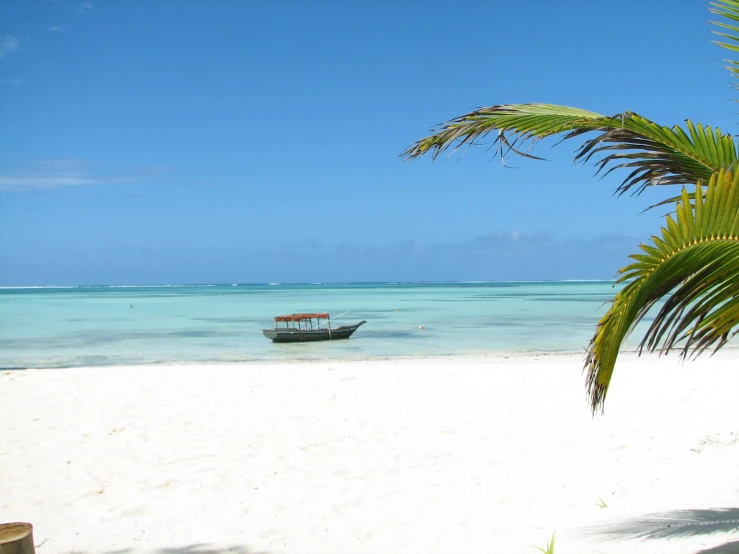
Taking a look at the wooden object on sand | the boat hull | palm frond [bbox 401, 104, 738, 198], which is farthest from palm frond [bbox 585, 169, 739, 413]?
the boat hull

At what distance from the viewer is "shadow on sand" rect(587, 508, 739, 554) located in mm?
4148

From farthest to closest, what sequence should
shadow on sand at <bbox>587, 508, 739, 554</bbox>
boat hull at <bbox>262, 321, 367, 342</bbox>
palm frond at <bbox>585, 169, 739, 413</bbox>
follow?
boat hull at <bbox>262, 321, 367, 342</bbox>, shadow on sand at <bbox>587, 508, 739, 554</bbox>, palm frond at <bbox>585, 169, 739, 413</bbox>

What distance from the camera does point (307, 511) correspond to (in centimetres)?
494

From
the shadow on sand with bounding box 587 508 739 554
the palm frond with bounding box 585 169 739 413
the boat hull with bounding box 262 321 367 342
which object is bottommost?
the boat hull with bounding box 262 321 367 342

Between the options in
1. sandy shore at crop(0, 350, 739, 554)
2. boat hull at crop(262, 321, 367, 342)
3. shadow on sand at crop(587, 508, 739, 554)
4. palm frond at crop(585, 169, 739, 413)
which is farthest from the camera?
boat hull at crop(262, 321, 367, 342)

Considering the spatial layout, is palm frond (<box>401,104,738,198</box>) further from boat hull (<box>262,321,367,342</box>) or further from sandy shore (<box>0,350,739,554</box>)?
boat hull (<box>262,321,367,342</box>)

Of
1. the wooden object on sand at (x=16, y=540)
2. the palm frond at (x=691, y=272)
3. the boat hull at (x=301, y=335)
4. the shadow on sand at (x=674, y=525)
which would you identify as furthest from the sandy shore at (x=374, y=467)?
the boat hull at (x=301, y=335)

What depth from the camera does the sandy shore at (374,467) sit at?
4.41 meters

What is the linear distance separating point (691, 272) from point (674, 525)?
2.47 metres

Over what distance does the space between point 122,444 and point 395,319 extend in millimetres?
30393

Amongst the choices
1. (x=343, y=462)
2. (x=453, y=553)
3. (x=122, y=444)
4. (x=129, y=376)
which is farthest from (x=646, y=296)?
(x=129, y=376)

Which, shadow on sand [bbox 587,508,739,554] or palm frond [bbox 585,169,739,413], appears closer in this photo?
palm frond [bbox 585,169,739,413]

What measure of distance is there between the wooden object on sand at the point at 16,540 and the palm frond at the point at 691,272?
256 cm

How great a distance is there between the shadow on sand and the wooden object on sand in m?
3.34
